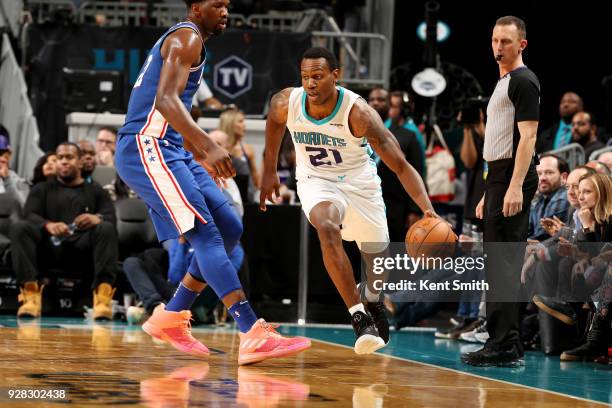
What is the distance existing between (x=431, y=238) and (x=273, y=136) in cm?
109

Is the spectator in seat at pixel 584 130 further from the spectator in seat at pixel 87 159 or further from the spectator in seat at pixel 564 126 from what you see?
the spectator in seat at pixel 87 159

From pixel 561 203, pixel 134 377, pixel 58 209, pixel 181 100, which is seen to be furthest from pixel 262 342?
pixel 58 209

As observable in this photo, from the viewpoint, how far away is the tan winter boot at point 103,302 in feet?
30.9

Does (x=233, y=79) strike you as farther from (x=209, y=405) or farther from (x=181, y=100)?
(x=209, y=405)

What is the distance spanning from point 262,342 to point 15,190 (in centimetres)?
533

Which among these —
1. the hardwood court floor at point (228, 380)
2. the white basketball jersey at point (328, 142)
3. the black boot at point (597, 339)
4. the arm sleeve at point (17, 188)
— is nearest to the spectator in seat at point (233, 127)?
the arm sleeve at point (17, 188)

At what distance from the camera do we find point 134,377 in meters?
4.94

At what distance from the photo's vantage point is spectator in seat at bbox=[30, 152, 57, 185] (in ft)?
33.2

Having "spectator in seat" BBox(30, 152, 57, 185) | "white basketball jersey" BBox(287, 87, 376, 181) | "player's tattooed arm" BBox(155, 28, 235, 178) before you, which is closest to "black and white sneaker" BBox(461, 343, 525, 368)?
"white basketball jersey" BBox(287, 87, 376, 181)

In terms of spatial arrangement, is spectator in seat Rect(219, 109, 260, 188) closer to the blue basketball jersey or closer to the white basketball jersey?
the white basketball jersey

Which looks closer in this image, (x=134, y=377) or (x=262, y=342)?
(x=134, y=377)

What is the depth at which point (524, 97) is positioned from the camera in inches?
250

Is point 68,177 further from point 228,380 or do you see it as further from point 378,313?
point 228,380

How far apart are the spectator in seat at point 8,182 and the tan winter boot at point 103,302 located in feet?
4.37
